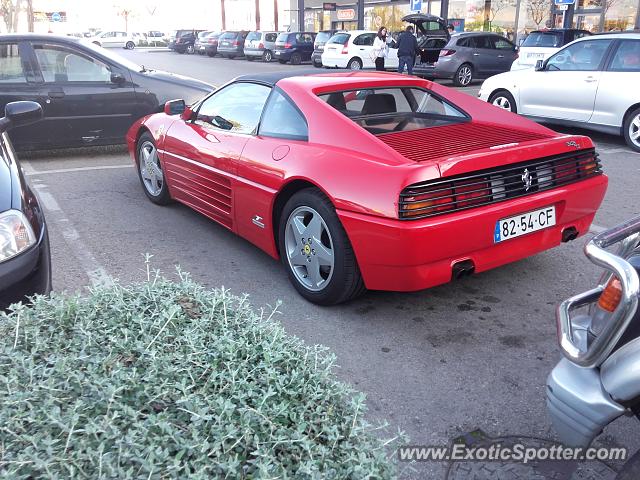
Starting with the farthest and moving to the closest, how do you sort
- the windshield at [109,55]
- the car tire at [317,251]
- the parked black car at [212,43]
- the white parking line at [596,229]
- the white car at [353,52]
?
the parked black car at [212,43]
the white car at [353,52]
the windshield at [109,55]
the white parking line at [596,229]
the car tire at [317,251]

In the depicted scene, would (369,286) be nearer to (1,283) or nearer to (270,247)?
(270,247)

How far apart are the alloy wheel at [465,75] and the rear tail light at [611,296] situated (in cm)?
1663

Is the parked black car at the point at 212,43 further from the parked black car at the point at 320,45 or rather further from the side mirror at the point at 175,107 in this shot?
the side mirror at the point at 175,107

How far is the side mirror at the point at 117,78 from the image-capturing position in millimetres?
8242

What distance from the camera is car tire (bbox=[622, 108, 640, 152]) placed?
8.80m

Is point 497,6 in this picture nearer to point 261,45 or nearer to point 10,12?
point 261,45

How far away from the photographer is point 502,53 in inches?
730

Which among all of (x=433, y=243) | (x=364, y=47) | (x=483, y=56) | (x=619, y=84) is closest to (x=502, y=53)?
(x=483, y=56)

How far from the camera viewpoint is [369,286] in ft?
12.0

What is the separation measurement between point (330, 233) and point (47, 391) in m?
2.28

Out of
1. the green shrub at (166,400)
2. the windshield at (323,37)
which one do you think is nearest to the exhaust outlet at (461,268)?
the green shrub at (166,400)

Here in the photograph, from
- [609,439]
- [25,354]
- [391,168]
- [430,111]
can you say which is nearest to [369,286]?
[391,168]

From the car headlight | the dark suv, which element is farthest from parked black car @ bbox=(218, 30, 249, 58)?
the car headlight

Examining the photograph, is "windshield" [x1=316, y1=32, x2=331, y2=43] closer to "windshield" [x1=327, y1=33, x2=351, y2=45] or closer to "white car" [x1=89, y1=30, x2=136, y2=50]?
"windshield" [x1=327, y1=33, x2=351, y2=45]
